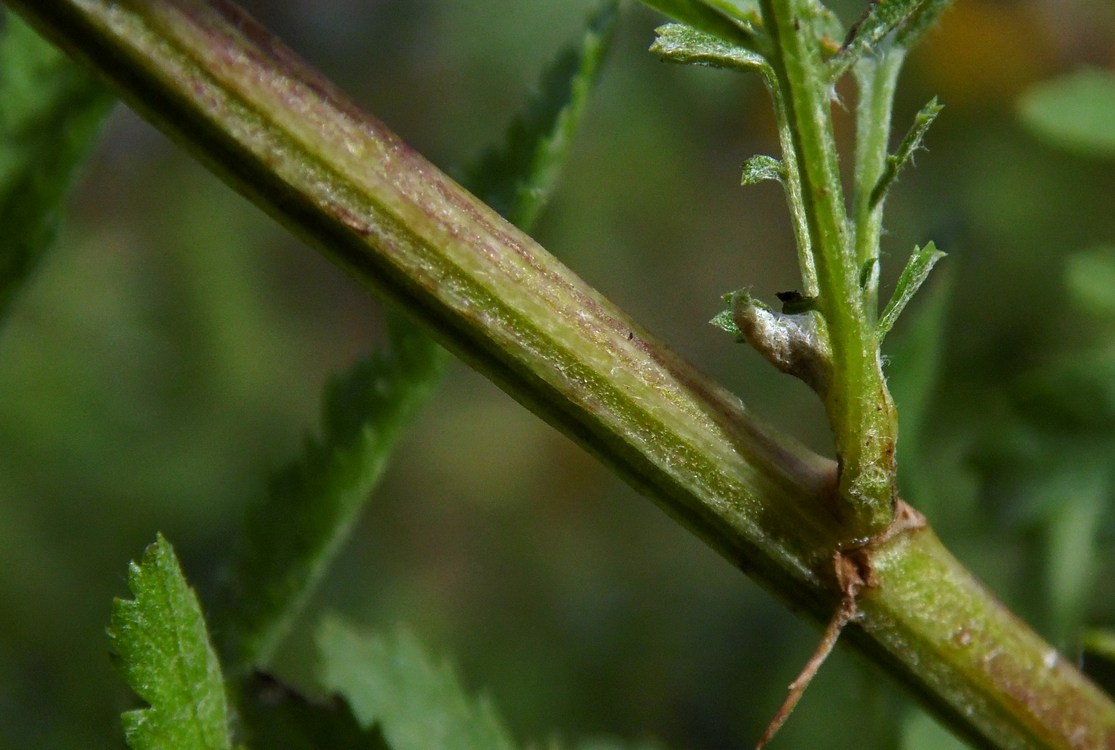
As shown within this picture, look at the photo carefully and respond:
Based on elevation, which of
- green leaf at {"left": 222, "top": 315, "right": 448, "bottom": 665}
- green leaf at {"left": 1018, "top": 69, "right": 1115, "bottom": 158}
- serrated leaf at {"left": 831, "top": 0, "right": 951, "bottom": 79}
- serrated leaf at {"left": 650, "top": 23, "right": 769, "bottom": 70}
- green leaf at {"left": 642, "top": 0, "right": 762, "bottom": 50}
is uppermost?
green leaf at {"left": 1018, "top": 69, "right": 1115, "bottom": 158}

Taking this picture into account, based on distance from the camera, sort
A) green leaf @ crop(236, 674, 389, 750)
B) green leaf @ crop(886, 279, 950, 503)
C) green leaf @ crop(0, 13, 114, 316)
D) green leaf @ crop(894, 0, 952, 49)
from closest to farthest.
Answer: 1. green leaf @ crop(894, 0, 952, 49)
2. green leaf @ crop(236, 674, 389, 750)
3. green leaf @ crop(0, 13, 114, 316)
4. green leaf @ crop(886, 279, 950, 503)

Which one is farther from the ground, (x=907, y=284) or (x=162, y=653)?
(x=907, y=284)

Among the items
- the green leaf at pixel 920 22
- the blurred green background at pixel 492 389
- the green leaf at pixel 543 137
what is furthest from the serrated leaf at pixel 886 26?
the blurred green background at pixel 492 389

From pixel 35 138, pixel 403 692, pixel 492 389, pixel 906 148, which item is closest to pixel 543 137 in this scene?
pixel 906 148

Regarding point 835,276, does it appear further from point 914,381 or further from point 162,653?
point 914,381

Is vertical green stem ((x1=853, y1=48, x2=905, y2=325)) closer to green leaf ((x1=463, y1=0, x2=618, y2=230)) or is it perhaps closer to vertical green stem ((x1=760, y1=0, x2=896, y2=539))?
vertical green stem ((x1=760, y1=0, x2=896, y2=539))

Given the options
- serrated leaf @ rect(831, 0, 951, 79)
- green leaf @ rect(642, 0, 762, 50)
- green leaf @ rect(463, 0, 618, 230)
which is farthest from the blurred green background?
green leaf @ rect(642, 0, 762, 50)
